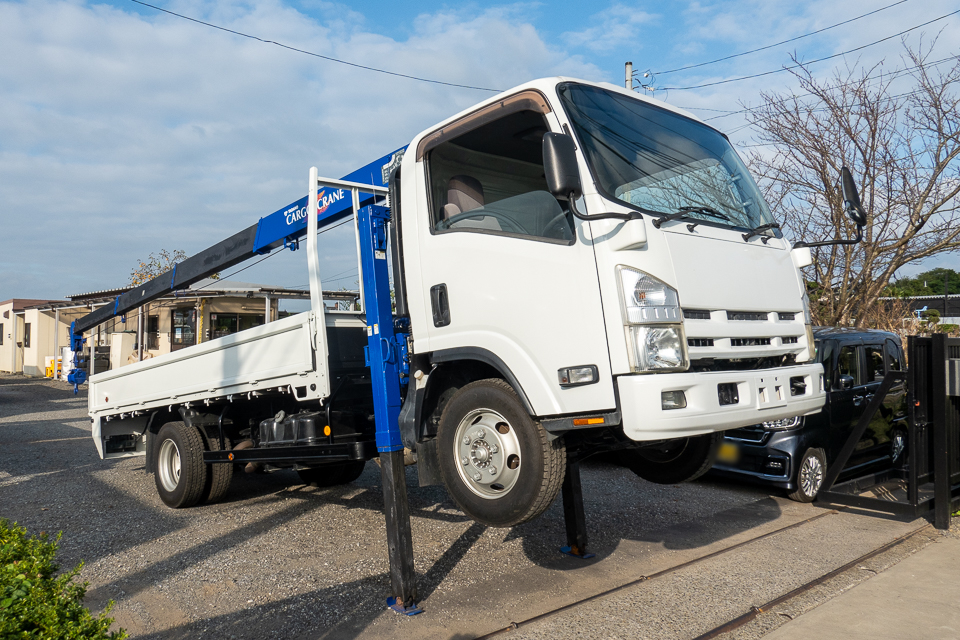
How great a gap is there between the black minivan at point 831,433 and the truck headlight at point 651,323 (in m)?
3.74

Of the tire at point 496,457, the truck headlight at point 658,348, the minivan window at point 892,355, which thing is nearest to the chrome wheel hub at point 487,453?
the tire at point 496,457

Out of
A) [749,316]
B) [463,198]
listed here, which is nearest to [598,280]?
[749,316]

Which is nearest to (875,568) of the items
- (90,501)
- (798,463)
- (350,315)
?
(798,463)

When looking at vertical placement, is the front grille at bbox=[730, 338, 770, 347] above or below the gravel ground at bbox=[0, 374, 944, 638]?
above

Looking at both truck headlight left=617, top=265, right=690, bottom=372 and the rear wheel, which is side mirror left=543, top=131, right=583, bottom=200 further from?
the rear wheel

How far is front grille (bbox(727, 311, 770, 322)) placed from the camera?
3.56 meters

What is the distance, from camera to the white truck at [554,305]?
3240 mm

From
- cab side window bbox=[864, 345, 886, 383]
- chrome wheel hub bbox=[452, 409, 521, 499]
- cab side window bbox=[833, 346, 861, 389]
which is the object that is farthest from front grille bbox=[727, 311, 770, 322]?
cab side window bbox=[864, 345, 886, 383]

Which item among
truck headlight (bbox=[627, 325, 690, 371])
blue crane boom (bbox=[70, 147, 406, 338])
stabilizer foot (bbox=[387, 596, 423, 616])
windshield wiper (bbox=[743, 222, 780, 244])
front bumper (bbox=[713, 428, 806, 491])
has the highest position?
blue crane boom (bbox=[70, 147, 406, 338])

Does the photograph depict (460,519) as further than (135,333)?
No

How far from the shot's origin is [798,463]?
6.85 meters

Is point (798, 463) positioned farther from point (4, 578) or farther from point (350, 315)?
point (4, 578)

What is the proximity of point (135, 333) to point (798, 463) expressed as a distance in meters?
23.9

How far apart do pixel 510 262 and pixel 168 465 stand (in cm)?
485
